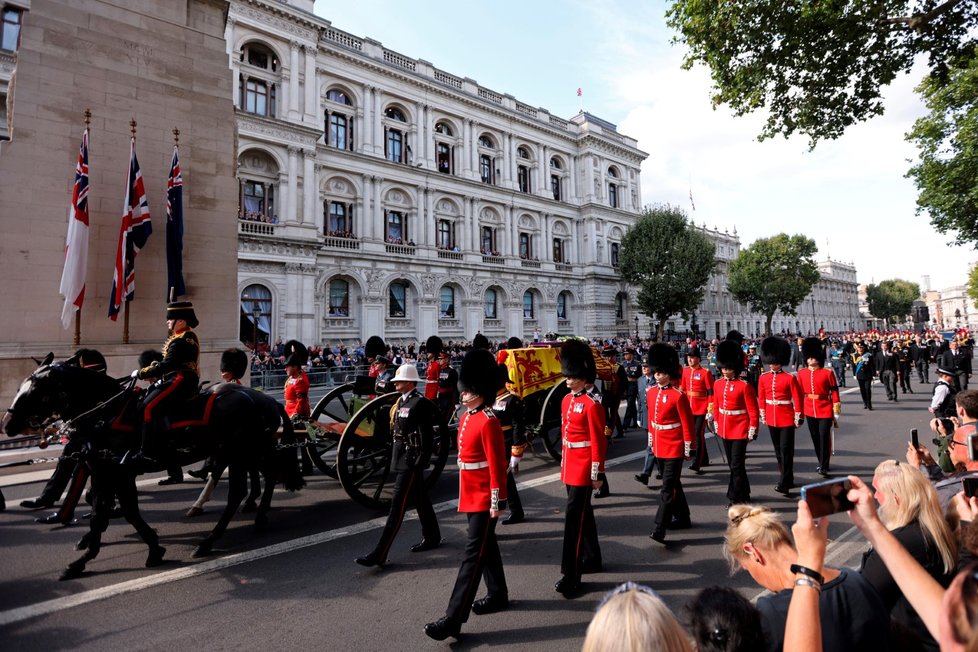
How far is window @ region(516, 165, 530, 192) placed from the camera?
41375 millimetres

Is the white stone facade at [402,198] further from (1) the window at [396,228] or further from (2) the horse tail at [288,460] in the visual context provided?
(2) the horse tail at [288,460]

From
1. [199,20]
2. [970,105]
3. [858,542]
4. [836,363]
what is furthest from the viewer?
[836,363]

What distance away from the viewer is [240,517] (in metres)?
6.09

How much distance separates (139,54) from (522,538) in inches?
481

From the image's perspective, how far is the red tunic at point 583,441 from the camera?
4441 millimetres

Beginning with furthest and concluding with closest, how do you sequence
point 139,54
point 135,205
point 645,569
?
point 139,54
point 135,205
point 645,569

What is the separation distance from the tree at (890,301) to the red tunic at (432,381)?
121m

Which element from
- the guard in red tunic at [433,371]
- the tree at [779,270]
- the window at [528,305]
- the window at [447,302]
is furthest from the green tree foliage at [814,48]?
the tree at [779,270]

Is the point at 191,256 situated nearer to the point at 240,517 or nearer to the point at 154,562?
the point at 240,517

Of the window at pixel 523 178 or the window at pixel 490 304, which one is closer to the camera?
the window at pixel 490 304

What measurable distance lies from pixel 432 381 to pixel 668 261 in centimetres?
3506

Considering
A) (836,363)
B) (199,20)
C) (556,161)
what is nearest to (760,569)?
(199,20)

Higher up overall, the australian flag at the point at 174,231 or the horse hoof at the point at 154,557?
the australian flag at the point at 174,231

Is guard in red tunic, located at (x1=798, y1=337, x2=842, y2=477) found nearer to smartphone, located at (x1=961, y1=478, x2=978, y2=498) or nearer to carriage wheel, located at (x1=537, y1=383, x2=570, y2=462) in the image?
carriage wheel, located at (x1=537, y1=383, x2=570, y2=462)
